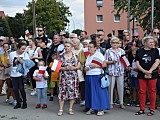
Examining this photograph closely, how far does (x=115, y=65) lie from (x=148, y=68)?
985 mm

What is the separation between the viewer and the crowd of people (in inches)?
316

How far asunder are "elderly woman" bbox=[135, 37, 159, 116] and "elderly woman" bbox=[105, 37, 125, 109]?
2.15 ft

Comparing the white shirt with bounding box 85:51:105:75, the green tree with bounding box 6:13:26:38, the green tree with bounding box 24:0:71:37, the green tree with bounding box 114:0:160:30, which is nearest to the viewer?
the white shirt with bounding box 85:51:105:75

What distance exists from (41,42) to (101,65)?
10.3ft

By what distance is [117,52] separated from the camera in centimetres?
860

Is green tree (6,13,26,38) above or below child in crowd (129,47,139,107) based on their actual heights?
above

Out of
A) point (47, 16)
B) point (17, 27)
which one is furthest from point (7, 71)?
point (17, 27)

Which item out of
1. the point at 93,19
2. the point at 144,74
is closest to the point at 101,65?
the point at 144,74

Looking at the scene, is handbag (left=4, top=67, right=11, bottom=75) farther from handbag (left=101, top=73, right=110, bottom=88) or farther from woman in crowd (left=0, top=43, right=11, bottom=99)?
handbag (left=101, top=73, right=110, bottom=88)

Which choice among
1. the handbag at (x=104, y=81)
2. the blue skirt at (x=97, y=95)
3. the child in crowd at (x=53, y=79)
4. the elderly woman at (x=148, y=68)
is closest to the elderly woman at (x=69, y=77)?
the blue skirt at (x=97, y=95)

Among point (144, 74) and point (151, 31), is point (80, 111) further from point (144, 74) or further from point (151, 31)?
point (151, 31)

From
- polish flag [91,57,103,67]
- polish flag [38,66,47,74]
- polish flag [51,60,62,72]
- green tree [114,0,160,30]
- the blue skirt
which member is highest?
green tree [114,0,160,30]

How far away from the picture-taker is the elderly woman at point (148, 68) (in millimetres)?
7902

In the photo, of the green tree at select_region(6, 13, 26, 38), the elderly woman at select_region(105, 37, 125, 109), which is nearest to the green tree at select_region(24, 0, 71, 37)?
the green tree at select_region(6, 13, 26, 38)
